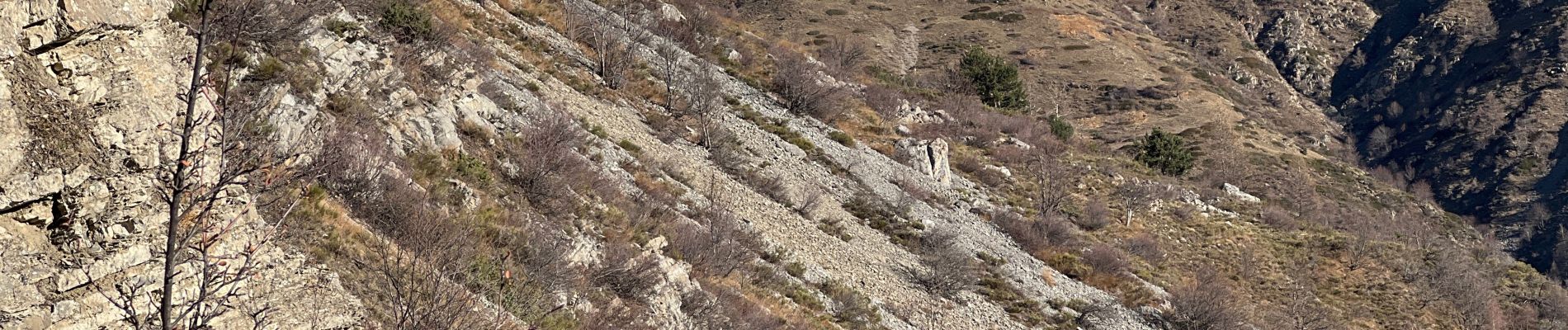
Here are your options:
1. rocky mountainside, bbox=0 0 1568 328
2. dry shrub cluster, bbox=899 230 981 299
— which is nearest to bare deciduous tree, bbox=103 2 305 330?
rocky mountainside, bbox=0 0 1568 328

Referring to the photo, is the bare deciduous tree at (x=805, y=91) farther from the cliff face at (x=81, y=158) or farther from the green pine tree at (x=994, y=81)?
the cliff face at (x=81, y=158)

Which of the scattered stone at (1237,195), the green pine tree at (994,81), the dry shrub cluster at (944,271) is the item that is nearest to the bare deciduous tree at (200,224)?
the dry shrub cluster at (944,271)

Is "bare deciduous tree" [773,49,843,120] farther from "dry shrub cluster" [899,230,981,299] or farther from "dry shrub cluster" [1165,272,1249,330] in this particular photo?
"dry shrub cluster" [1165,272,1249,330]

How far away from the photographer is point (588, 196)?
45.8ft

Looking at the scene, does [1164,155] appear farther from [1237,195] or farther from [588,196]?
[588,196]

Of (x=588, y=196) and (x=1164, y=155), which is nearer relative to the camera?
(x=588, y=196)

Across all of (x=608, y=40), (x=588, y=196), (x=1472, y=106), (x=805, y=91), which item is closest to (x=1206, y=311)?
(x=805, y=91)

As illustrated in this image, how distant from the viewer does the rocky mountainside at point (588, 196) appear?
502cm

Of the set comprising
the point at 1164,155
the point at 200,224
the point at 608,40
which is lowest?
the point at 1164,155

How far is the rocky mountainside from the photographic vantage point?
16.5ft

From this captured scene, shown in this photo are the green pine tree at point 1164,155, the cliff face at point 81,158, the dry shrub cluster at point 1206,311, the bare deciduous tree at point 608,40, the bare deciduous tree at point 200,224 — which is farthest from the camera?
the green pine tree at point 1164,155

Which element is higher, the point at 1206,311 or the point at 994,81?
the point at 1206,311

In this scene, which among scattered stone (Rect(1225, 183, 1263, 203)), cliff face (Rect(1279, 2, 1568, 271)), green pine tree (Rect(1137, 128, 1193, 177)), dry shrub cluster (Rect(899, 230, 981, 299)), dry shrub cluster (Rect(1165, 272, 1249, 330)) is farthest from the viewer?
cliff face (Rect(1279, 2, 1568, 271))

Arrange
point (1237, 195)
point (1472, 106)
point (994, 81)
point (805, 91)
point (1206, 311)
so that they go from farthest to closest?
point (1472, 106) < point (994, 81) < point (1237, 195) < point (805, 91) < point (1206, 311)
